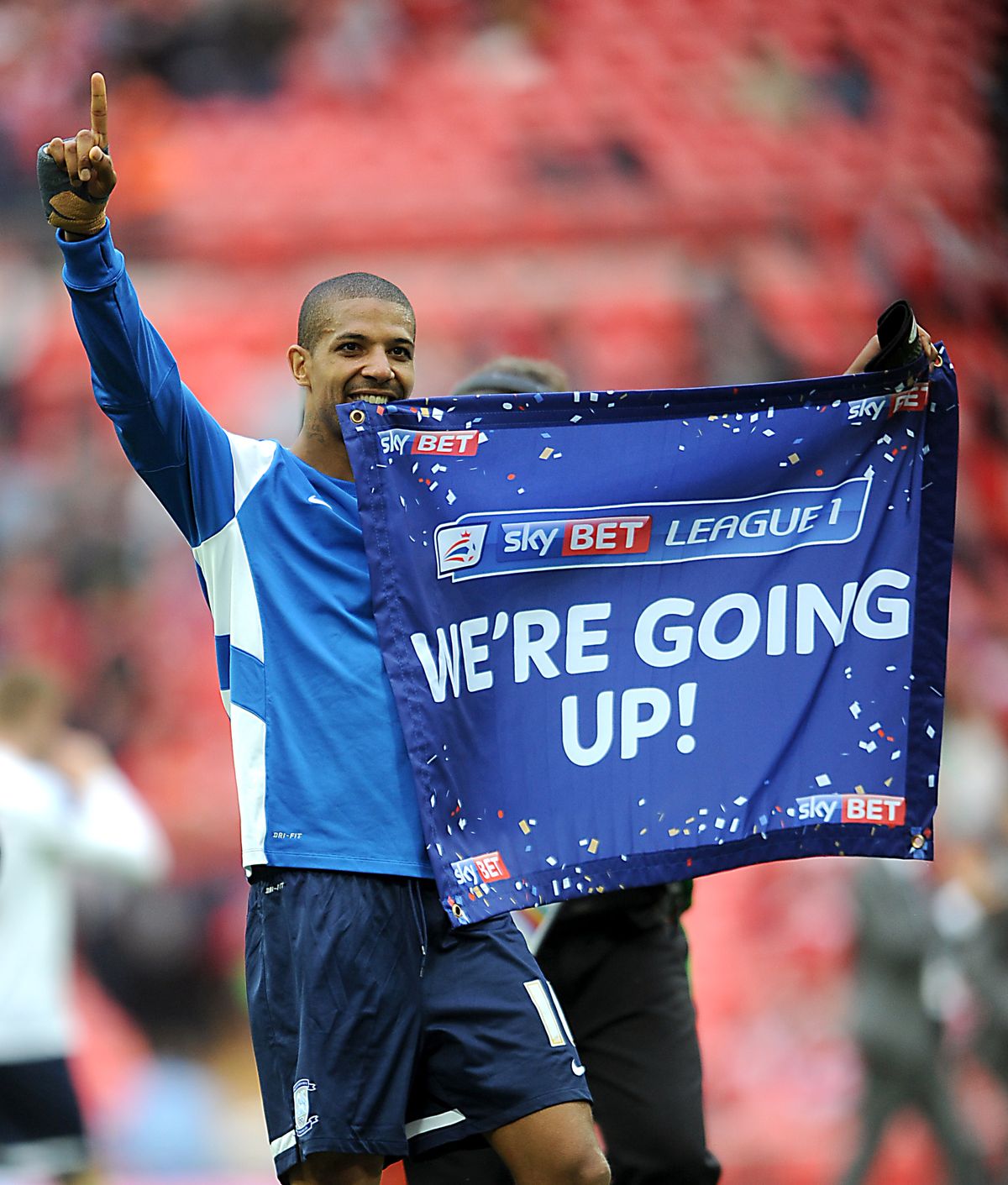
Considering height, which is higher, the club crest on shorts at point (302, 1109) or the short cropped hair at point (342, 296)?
the short cropped hair at point (342, 296)

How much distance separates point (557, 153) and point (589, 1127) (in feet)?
25.2

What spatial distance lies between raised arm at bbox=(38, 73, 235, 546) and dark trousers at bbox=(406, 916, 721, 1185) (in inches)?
52.5

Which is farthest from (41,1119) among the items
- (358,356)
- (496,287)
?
(496,287)

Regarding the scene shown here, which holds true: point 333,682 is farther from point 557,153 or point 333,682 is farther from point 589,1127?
point 557,153

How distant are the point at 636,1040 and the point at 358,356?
1590 millimetres

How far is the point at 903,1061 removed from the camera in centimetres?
751

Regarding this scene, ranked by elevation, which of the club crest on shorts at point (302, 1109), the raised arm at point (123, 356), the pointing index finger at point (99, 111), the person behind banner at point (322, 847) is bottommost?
the club crest on shorts at point (302, 1109)

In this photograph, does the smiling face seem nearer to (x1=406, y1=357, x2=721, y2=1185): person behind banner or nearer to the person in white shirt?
(x1=406, y1=357, x2=721, y2=1185): person behind banner

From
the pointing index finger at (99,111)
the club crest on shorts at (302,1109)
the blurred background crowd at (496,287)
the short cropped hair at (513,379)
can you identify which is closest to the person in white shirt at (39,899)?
the short cropped hair at (513,379)

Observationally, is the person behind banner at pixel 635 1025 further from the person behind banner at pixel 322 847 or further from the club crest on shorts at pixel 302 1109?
the club crest on shorts at pixel 302 1109

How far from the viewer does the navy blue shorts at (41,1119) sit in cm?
555

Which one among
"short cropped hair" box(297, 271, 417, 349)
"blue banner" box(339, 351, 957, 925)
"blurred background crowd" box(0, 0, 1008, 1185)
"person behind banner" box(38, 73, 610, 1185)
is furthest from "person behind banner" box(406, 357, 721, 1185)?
"blurred background crowd" box(0, 0, 1008, 1185)

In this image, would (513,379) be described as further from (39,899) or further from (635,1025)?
(39,899)

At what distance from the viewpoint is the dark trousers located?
3562 millimetres
